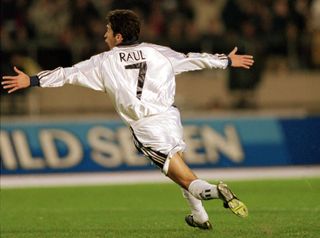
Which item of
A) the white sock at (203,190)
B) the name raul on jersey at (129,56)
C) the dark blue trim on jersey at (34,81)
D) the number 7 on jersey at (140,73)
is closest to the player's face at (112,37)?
the name raul on jersey at (129,56)

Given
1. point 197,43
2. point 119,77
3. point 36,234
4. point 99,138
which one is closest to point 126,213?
point 36,234

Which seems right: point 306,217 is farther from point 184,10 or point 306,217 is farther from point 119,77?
point 184,10

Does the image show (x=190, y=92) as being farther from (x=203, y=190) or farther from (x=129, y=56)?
(x=203, y=190)

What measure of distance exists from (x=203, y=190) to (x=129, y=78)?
1288 millimetres

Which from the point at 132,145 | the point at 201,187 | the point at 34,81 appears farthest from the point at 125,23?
the point at 132,145

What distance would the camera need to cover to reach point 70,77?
8.18 meters

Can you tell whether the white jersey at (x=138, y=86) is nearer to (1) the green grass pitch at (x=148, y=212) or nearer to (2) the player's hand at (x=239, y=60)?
(2) the player's hand at (x=239, y=60)

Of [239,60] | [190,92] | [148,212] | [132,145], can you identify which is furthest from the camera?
[190,92]

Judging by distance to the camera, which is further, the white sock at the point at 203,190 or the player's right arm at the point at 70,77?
the player's right arm at the point at 70,77

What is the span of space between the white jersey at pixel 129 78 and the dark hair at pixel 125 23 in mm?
147

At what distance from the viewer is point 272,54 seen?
1864 cm

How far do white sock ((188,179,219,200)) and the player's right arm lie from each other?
4.27 ft

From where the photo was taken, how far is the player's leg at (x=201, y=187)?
7277 millimetres

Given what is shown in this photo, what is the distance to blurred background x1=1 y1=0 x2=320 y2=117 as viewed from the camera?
18.2 meters
